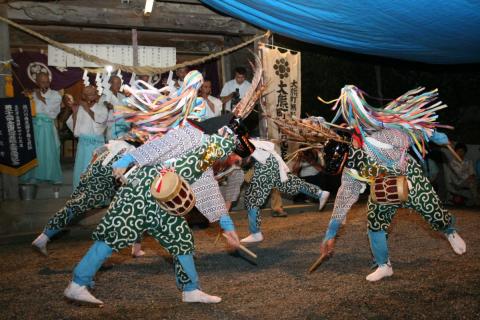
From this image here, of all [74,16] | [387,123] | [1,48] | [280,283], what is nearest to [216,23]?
[74,16]

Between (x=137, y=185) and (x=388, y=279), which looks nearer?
(x=137, y=185)

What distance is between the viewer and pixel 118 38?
10.9 meters

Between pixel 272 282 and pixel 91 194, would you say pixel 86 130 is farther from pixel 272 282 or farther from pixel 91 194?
pixel 272 282

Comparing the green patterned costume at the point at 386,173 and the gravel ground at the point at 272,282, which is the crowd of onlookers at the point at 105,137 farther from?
the green patterned costume at the point at 386,173

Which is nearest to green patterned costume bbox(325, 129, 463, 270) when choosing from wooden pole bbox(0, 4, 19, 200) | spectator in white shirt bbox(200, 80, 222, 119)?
spectator in white shirt bbox(200, 80, 222, 119)

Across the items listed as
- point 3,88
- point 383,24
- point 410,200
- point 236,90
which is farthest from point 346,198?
point 3,88

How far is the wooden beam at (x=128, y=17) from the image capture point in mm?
7734

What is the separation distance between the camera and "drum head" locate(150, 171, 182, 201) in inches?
134

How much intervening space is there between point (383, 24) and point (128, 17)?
15.5 ft

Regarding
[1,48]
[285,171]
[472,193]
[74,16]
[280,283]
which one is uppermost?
[74,16]

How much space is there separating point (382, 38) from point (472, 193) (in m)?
4.84

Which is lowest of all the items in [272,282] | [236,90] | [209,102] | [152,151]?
[272,282]

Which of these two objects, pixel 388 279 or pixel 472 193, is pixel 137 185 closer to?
pixel 388 279

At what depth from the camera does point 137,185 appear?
3641mm
